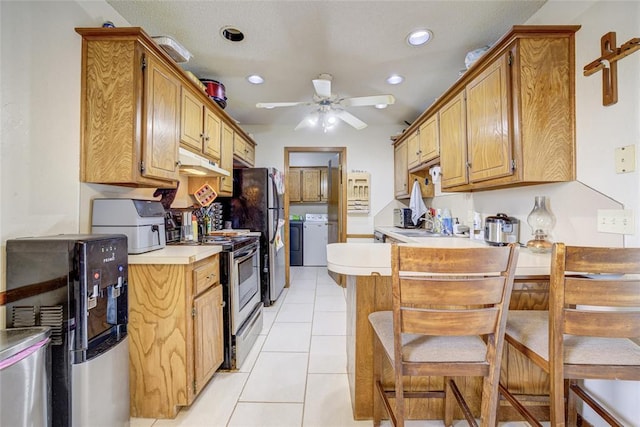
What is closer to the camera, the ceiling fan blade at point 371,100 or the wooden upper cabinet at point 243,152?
the ceiling fan blade at point 371,100

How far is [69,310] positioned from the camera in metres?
1.09

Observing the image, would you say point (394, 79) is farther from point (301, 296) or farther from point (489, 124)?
point (301, 296)

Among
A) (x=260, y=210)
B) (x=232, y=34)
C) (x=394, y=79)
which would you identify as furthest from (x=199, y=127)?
(x=394, y=79)

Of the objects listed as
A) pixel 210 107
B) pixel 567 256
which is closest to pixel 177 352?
pixel 567 256

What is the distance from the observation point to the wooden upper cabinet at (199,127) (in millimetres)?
2084

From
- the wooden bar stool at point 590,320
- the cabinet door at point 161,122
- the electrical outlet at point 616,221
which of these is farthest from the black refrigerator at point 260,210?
the electrical outlet at point 616,221

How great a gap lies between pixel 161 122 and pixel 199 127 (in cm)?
55

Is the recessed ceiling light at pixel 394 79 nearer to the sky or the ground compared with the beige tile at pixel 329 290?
nearer to the sky

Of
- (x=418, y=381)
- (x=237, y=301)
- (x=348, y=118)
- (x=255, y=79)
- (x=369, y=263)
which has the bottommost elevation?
(x=418, y=381)

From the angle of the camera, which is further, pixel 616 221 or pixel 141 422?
pixel 141 422

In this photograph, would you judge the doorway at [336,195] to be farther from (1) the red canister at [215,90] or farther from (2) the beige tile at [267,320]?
(1) the red canister at [215,90]

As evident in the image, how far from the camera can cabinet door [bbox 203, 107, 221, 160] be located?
7.95 feet

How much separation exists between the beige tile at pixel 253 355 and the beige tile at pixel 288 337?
0.14 feet

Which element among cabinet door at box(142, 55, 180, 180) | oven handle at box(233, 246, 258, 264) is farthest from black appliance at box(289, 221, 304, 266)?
cabinet door at box(142, 55, 180, 180)
